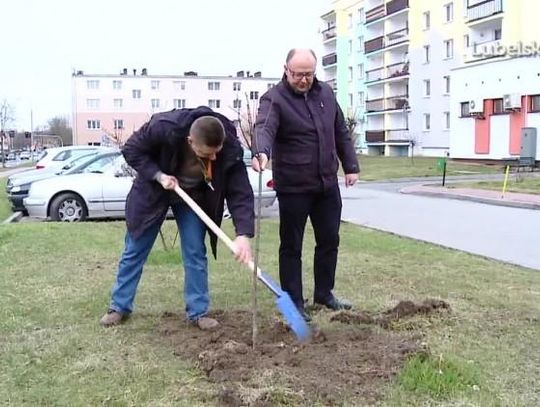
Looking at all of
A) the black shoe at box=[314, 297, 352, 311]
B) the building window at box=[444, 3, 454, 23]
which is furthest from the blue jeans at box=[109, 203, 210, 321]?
the building window at box=[444, 3, 454, 23]

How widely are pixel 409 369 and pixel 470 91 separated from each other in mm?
36559

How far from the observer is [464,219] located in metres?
14.6

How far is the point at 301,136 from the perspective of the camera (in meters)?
5.18

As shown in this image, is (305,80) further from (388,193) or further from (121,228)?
(388,193)

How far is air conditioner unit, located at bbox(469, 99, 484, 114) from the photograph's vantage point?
37.1m

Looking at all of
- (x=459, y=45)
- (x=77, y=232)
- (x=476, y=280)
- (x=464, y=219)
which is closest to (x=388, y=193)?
(x=464, y=219)

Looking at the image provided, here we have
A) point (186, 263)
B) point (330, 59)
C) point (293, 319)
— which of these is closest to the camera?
point (293, 319)

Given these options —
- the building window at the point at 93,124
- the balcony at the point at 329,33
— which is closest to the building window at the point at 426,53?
the balcony at the point at 329,33

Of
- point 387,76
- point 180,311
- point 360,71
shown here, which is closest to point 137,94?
point 360,71

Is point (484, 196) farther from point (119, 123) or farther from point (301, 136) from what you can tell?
point (119, 123)

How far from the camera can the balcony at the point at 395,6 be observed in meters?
53.2

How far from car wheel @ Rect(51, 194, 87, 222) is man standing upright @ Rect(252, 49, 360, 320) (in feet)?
29.9

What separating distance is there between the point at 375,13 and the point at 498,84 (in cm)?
2544

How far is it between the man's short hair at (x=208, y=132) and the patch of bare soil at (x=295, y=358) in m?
1.20
